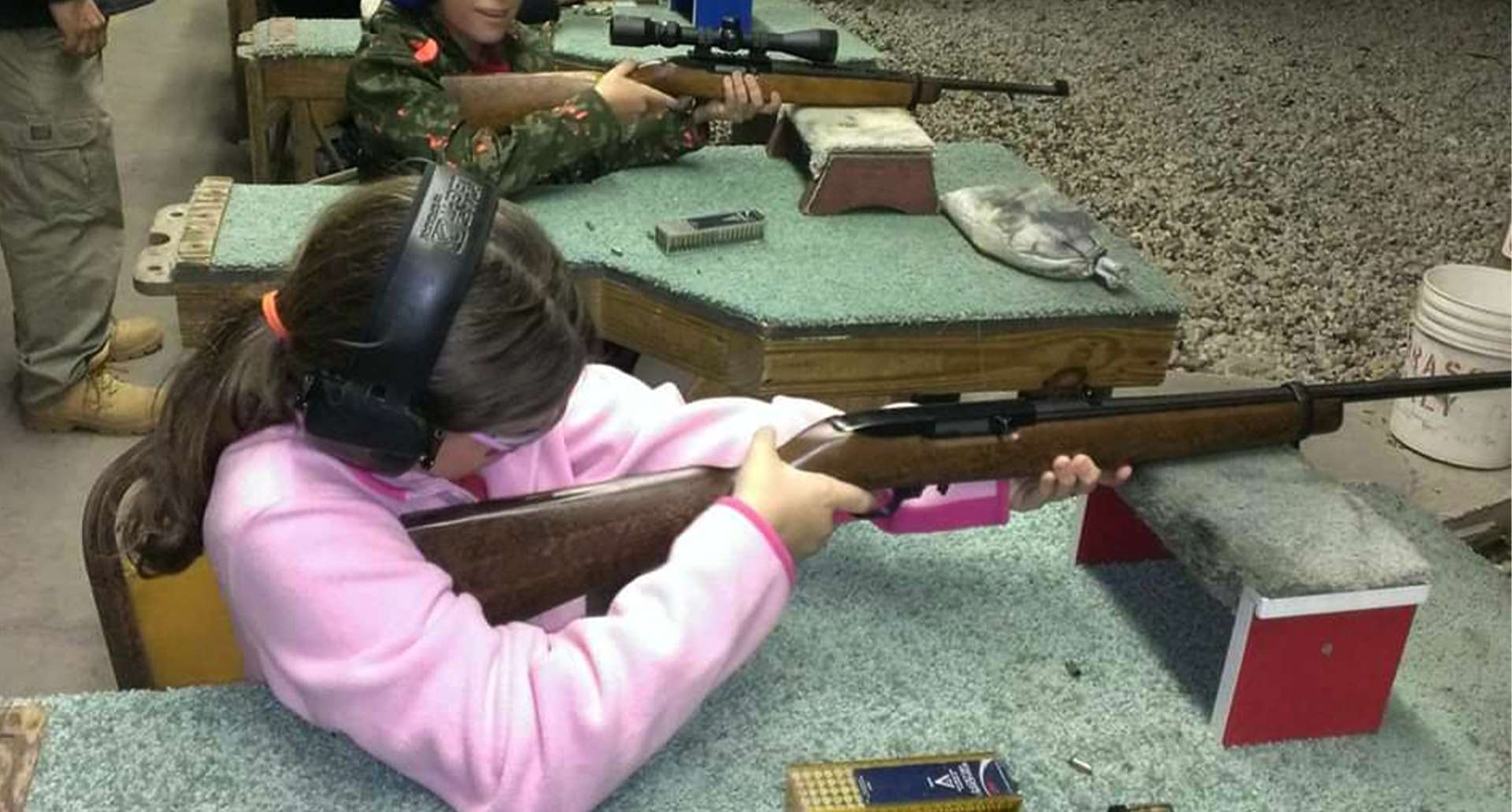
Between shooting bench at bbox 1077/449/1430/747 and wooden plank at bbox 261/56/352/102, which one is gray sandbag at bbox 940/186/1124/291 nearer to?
shooting bench at bbox 1077/449/1430/747

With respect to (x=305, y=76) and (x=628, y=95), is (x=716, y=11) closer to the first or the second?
(x=628, y=95)

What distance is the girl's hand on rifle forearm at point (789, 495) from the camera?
4.66 ft

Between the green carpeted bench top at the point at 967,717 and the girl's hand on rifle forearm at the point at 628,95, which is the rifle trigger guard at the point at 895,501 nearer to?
the green carpeted bench top at the point at 967,717

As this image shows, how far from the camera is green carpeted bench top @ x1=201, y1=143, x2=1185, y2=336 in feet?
7.93

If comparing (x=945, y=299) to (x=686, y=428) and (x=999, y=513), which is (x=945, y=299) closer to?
(x=999, y=513)

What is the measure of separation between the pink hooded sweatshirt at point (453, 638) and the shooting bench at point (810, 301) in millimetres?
1049

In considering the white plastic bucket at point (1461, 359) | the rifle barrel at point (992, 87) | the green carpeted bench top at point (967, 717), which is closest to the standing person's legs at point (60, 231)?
the rifle barrel at point (992, 87)

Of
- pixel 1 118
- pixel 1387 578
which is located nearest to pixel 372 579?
pixel 1387 578

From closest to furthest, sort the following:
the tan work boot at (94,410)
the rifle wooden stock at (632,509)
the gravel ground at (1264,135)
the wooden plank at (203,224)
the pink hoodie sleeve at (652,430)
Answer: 1. the rifle wooden stock at (632,509)
2. the pink hoodie sleeve at (652,430)
3. the wooden plank at (203,224)
4. the tan work boot at (94,410)
5. the gravel ground at (1264,135)

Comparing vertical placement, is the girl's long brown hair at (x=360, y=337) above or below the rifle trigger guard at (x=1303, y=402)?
above

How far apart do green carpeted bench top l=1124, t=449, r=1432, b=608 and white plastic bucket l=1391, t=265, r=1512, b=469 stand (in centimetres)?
213

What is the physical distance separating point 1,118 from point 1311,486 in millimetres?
2984

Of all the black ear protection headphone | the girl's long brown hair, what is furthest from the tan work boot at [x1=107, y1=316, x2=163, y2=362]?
the black ear protection headphone

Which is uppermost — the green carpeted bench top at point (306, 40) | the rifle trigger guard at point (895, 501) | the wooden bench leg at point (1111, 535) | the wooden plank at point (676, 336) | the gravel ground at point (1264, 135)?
the rifle trigger guard at point (895, 501)
